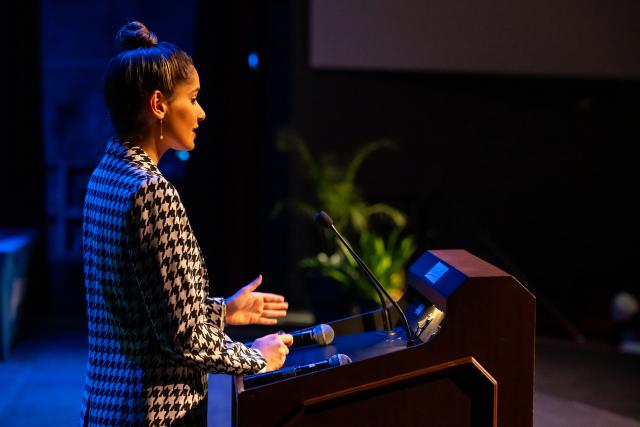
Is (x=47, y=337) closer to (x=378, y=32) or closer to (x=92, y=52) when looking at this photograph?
(x=92, y=52)

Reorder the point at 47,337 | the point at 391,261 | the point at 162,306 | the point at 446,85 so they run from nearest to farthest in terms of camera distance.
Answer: the point at 162,306
the point at 47,337
the point at 391,261
the point at 446,85

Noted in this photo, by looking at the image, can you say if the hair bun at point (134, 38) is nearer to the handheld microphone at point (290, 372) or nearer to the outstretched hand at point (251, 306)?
the outstretched hand at point (251, 306)

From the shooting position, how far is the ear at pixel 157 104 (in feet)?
3.97

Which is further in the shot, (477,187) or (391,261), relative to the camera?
(477,187)

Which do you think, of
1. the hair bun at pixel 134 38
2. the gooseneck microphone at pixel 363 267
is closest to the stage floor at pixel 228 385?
the gooseneck microphone at pixel 363 267

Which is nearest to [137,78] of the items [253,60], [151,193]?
[151,193]

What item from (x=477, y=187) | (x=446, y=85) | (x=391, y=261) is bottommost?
(x=391, y=261)

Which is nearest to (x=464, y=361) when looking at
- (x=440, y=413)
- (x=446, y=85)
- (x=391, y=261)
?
(x=440, y=413)

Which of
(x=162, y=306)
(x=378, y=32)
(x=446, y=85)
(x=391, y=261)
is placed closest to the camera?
(x=162, y=306)

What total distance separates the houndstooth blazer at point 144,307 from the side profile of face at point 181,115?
0.20ft

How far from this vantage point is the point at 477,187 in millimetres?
6148

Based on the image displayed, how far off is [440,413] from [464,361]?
98mm

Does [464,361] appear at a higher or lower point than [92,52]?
lower

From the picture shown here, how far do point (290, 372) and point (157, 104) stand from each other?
50 centimetres
